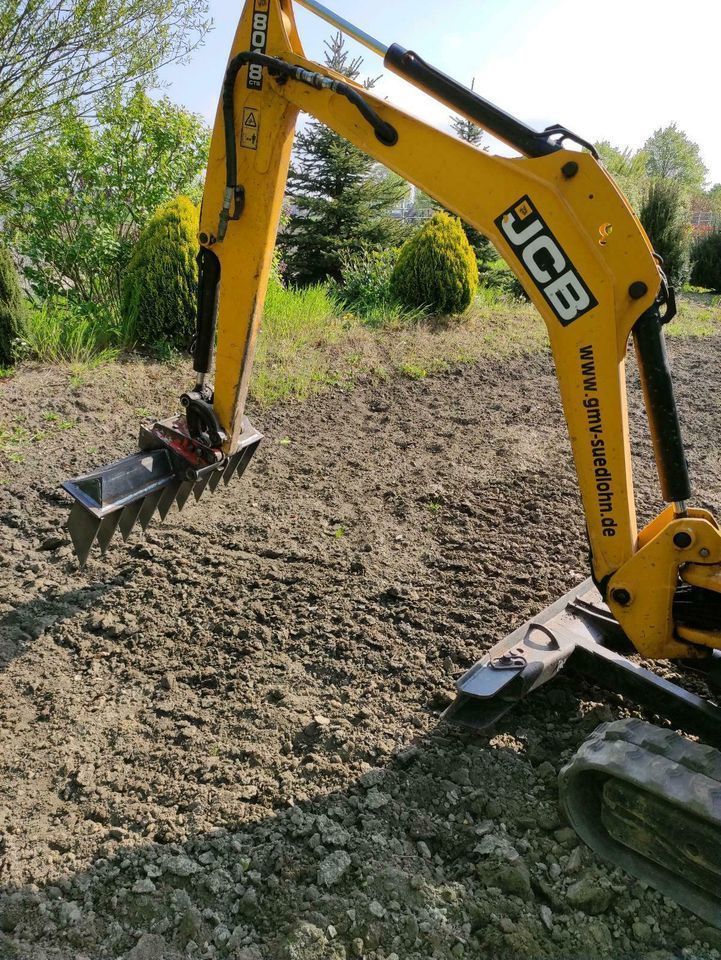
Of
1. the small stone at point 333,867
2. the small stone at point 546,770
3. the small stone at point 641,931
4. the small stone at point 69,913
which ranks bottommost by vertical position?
the small stone at point 69,913

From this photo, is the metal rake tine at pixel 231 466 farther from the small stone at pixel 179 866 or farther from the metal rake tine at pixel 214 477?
the small stone at pixel 179 866

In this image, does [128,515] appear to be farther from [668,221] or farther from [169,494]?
[668,221]

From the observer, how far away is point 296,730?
2.72 metres

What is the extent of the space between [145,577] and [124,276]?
13.8 ft

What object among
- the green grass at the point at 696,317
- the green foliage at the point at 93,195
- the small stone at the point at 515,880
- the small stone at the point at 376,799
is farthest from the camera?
the green grass at the point at 696,317

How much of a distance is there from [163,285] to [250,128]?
404 centimetres

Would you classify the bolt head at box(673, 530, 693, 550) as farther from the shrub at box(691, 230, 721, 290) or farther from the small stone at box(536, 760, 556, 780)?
the shrub at box(691, 230, 721, 290)

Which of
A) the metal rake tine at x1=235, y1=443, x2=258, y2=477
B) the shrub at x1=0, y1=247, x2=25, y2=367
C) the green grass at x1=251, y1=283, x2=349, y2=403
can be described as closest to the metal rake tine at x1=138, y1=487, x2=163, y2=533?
the metal rake tine at x1=235, y1=443, x2=258, y2=477

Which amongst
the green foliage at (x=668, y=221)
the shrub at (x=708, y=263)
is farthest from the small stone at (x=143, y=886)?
the shrub at (x=708, y=263)

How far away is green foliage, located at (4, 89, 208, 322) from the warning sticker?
4482 millimetres

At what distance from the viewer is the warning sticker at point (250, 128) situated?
275 cm

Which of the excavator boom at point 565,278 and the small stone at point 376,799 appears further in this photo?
the small stone at point 376,799

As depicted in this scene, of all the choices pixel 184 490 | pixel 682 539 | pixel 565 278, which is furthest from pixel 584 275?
pixel 184 490

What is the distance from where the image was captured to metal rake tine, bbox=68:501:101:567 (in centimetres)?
309
